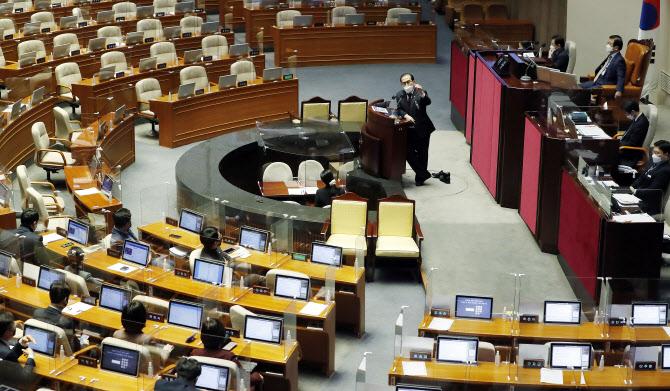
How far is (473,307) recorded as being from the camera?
9680mm

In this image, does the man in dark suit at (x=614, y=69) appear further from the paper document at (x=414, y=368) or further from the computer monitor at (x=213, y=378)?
the computer monitor at (x=213, y=378)

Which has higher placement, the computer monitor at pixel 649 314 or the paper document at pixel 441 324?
the computer monitor at pixel 649 314

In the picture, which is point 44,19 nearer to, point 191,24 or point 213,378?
point 191,24

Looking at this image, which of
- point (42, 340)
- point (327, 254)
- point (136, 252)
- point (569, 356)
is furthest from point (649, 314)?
point (42, 340)

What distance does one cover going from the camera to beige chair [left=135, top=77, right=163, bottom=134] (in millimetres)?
17031

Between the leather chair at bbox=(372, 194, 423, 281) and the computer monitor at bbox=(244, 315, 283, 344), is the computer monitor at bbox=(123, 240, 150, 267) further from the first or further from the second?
the leather chair at bbox=(372, 194, 423, 281)

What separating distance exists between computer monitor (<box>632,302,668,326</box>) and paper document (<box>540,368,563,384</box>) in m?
1.28

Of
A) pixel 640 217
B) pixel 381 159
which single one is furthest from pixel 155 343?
pixel 381 159

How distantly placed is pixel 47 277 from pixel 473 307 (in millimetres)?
4308

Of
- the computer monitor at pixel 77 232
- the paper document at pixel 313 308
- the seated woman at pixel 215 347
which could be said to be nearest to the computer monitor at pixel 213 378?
the seated woman at pixel 215 347

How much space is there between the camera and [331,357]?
32.5 feet

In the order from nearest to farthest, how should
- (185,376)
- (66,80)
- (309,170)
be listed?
(185,376) → (309,170) → (66,80)

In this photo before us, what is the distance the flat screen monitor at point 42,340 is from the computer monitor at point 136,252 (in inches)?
85.9

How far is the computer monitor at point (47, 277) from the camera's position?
10127mm
